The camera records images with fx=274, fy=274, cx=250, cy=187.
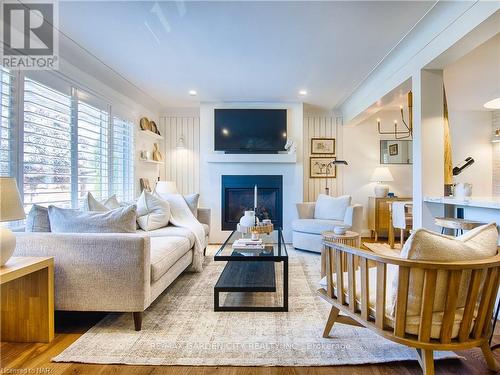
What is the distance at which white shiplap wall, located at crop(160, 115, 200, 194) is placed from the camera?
17.2 ft

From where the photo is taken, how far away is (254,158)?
4.69 m

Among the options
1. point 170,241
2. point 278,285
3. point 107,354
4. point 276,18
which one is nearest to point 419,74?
point 276,18

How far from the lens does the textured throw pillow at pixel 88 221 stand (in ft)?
6.75

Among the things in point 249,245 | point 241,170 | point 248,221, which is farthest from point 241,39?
point 241,170

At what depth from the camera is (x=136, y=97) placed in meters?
4.30

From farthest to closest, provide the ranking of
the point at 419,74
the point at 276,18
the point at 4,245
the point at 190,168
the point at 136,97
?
the point at 190,168 < the point at 136,97 < the point at 419,74 < the point at 276,18 < the point at 4,245

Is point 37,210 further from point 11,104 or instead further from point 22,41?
point 22,41

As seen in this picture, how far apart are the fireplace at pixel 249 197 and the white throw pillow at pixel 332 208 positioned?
695 millimetres

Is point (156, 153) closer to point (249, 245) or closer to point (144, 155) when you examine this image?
point (144, 155)

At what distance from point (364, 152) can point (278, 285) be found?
362 cm

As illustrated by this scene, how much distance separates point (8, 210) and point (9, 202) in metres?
0.05

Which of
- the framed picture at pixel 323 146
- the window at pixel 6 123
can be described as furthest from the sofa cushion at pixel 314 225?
the window at pixel 6 123

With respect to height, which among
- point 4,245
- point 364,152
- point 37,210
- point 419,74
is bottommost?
point 4,245

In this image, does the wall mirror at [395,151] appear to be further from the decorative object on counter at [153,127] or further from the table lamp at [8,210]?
the table lamp at [8,210]
